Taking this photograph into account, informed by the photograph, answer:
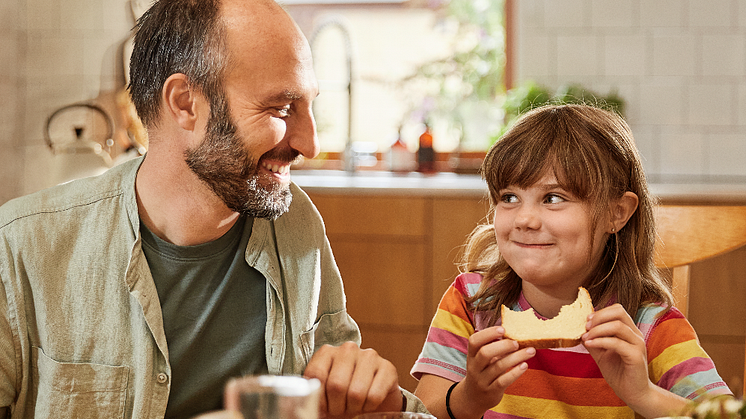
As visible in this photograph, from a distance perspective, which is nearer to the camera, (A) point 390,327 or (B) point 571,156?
(B) point 571,156

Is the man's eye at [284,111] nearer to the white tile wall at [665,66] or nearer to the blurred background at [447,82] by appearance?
the blurred background at [447,82]

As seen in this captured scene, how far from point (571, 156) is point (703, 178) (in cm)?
233

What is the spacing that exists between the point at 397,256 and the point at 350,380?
191 centimetres

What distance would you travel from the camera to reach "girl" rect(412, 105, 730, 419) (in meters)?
1.26

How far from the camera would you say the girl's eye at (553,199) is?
1293 millimetres

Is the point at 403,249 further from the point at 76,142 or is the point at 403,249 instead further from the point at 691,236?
the point at 691,236

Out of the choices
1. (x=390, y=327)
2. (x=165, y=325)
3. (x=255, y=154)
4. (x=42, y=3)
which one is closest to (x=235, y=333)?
(x=165, y=325)

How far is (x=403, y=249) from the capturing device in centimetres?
281

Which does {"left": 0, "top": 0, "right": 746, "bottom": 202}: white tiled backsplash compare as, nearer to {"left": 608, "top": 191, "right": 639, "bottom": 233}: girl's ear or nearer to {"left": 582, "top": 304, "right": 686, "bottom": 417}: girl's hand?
{"left": 608, "top": 191, "right": 639, "bottom": 233}: girl's ear

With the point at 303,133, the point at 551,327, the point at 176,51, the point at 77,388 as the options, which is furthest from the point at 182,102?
the point at 551,327

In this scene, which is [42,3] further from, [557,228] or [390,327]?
[557,228]

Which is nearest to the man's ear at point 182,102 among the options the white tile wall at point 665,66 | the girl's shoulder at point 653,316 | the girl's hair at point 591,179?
the girl's hair at point 591,179

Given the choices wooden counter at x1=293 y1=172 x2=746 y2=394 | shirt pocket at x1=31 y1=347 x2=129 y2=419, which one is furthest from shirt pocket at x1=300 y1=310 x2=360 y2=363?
wooden counter at x1=293 y1=172 x2=746 y2=394

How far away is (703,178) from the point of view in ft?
10.9
